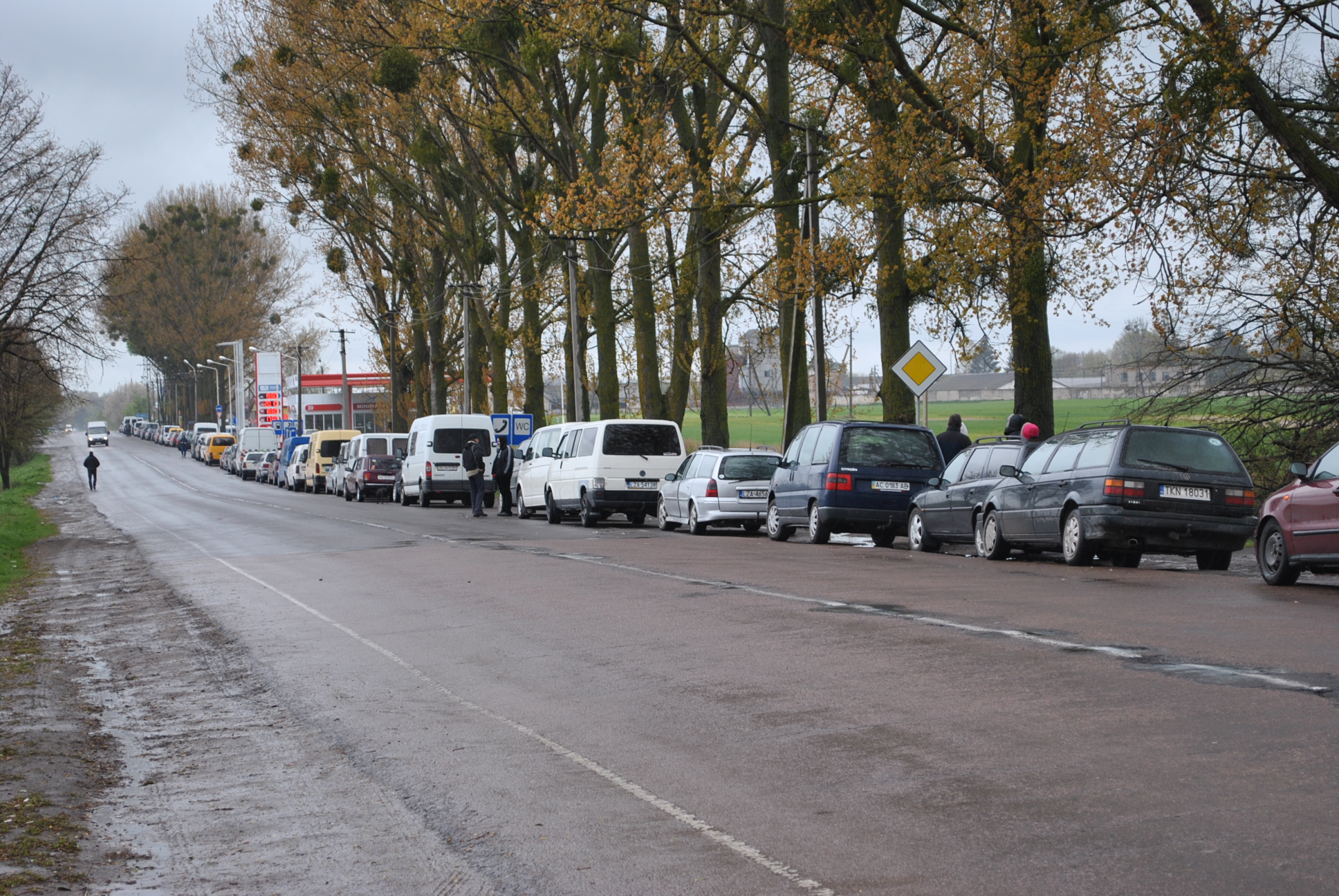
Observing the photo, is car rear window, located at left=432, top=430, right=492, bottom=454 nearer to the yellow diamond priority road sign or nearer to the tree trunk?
the tree trunk

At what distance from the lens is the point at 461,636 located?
39.4 feet

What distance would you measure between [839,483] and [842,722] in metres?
14.7

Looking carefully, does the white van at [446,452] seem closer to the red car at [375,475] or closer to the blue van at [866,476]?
the red car at [375,475]

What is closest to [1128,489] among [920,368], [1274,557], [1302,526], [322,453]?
[1274,557]

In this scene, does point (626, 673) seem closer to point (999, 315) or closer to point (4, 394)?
point (999, 315)

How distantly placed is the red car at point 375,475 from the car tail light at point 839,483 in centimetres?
2716

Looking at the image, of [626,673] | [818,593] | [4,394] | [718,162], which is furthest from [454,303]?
[626,673]

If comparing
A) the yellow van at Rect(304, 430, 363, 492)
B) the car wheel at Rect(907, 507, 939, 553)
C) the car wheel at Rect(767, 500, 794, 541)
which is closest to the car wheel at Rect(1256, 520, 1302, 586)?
the car wheel at Rect(907, 507, 939, 553)

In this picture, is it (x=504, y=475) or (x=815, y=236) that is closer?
(x=815, y=236)

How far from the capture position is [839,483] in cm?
2219

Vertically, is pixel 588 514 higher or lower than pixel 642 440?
lower

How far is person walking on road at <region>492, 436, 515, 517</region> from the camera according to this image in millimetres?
35688

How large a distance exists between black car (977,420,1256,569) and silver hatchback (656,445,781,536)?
920 cm

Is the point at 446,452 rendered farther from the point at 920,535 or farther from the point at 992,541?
the point at 992,541
